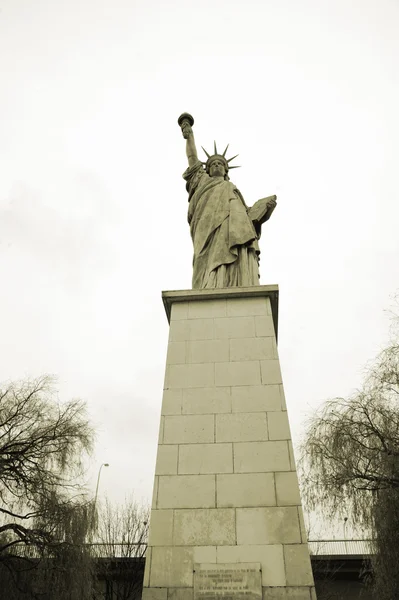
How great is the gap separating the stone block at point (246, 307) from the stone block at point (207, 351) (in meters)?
0.68

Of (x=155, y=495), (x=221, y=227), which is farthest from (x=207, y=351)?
(x=221, y=227)

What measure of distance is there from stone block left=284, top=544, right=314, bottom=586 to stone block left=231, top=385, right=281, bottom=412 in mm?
1989

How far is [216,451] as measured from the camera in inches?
297

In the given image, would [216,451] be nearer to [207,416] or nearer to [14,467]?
[207,416]

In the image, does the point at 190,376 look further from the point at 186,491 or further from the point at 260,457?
the point at 186,491

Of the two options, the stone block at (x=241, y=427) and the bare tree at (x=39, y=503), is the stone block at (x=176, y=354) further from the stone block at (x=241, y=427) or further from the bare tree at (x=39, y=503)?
the bare tree at (x=39, y=503)

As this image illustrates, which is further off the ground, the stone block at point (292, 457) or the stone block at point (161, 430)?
the stone block at point (161, 430)

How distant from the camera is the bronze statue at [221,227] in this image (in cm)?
1029

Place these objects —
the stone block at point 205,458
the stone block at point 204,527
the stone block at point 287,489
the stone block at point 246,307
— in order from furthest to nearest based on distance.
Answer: the stone block at point 246,307 → the stone block at point 205,458 → the stone block at point 287,489 → the stone block at point 204,527

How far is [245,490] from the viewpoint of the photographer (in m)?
7.12

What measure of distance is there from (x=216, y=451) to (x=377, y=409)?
23.0 ft

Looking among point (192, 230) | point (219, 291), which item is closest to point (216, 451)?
point (219, 291)

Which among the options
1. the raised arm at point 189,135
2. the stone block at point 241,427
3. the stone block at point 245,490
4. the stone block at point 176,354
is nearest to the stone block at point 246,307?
the stone block at point 176,354

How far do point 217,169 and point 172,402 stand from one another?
21.4 feet
